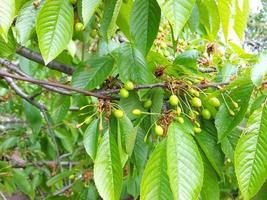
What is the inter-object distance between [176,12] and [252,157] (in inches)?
13.5

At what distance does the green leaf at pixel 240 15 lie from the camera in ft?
3.74

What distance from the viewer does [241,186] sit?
3.30 ft

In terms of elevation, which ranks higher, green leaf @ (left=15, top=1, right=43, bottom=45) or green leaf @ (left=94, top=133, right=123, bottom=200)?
green leaf @ (left=15, top=1, right=43, bottom=45)

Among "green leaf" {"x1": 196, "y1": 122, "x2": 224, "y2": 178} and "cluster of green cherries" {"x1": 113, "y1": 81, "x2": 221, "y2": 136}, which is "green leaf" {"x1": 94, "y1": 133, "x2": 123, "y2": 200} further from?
"green leaf" {"x1": 196, "y1": 122, "x2": 224, "y2": 178}

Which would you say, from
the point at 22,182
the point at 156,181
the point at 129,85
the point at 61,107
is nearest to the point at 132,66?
the point at 129,85

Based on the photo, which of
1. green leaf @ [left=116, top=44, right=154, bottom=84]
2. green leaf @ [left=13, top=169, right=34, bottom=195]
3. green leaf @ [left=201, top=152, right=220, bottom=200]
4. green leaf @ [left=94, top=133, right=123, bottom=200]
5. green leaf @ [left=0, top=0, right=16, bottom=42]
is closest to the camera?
green leaf @ [left=0, top=0, right=16, bottom=42]

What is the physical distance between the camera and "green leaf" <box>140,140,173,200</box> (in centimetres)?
104

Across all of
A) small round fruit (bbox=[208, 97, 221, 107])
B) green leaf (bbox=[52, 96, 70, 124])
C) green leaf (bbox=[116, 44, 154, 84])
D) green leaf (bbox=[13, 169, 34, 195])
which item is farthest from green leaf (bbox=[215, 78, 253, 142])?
green leaf (bbox=[13, 169, 34, 195])

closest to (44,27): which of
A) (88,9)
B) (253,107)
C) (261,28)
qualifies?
(88,9)

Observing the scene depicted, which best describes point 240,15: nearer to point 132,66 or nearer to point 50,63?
point 132,66

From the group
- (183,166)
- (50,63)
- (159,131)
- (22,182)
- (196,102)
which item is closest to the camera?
(183,166)

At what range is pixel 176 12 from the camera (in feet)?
3.03

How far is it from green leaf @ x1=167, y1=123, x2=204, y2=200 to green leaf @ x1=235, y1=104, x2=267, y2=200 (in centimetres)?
8

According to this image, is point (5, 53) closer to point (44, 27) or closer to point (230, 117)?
point (44, 27)
